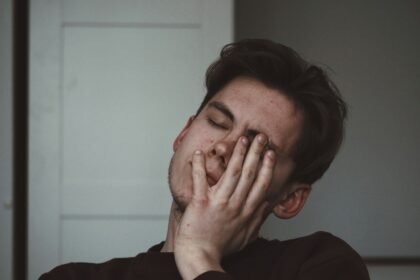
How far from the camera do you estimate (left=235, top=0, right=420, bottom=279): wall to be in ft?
12.7

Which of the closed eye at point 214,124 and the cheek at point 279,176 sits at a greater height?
the closed eye at point 214,124

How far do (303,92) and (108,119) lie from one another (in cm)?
156

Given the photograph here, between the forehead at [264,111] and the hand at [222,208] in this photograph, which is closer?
the hand at [222,208]

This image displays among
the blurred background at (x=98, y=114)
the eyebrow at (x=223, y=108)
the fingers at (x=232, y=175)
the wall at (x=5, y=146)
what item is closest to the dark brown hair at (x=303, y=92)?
the eyebrow at (x=223, y=108)

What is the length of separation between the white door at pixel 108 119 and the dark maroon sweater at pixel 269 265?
146 centimetres

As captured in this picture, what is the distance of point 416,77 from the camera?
3.91 metres

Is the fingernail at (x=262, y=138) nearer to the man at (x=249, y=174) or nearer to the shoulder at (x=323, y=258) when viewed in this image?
the man at (x=249, y=174)

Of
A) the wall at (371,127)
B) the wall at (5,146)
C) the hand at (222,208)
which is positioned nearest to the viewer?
the hand at (222,208)

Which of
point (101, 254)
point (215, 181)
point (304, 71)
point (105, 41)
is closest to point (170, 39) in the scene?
point (105, 41)

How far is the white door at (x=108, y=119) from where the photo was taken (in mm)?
2877

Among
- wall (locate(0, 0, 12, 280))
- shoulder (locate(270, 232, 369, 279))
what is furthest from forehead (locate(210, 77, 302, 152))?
wall (locate(0, 0, 12, 280))

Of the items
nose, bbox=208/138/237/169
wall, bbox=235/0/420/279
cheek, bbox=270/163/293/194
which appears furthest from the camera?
wall, bbox=235/0/420/279

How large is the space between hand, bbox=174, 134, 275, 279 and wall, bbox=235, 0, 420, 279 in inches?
104

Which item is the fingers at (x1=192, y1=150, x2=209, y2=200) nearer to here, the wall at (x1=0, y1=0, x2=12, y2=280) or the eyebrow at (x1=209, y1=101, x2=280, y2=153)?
the eyebrow at (x1=209, y1=101, x2=280, y2=153)
